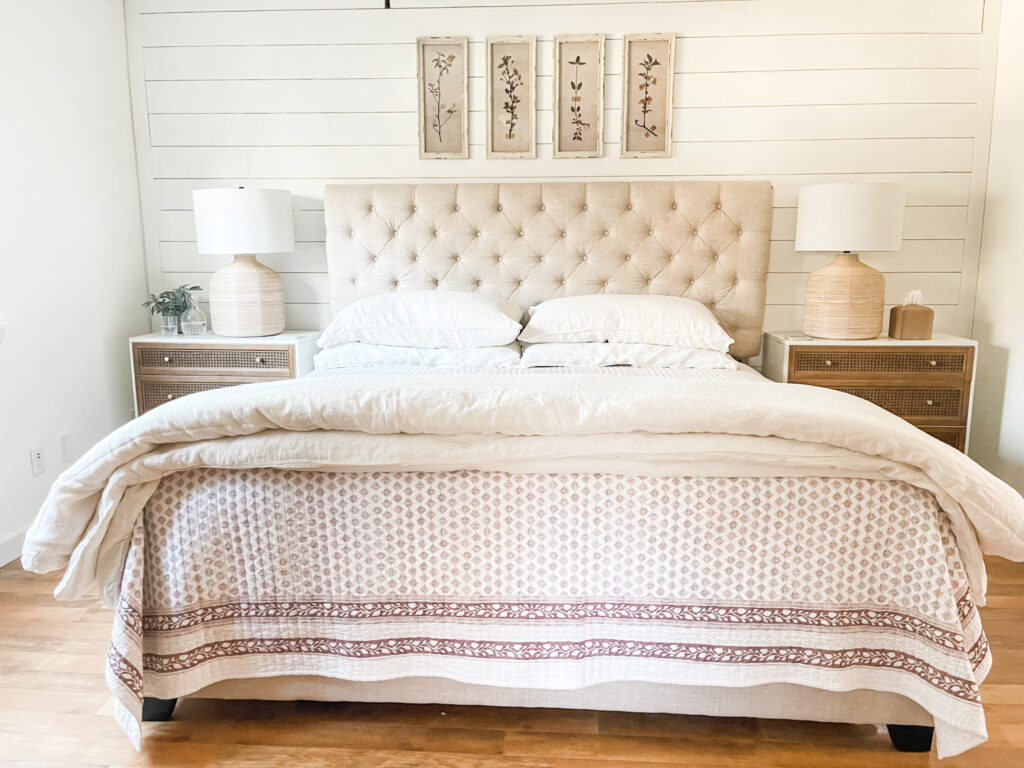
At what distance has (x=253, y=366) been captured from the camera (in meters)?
3.01

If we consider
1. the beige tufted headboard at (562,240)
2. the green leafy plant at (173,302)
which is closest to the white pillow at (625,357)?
the beige tufted headboard at (562,240)

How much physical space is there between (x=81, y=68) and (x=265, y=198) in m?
0.88

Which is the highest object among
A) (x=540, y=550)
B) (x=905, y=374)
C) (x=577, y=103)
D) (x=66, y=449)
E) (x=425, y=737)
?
(x=577, y=103)

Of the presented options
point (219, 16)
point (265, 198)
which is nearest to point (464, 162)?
point (265, 198)

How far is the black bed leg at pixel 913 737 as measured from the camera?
4.89ft

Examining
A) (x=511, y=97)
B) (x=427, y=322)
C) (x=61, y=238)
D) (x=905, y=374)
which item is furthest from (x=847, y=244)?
(x=61, y=238)

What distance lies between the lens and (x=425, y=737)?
1551 mm

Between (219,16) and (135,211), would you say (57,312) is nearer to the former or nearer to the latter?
(135,211)

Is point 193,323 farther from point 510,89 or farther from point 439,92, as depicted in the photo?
point 510,89

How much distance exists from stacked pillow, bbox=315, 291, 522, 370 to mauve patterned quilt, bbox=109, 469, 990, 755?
1.29 meters

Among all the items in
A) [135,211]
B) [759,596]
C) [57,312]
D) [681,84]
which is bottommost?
[759,596]

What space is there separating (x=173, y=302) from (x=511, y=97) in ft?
5.55

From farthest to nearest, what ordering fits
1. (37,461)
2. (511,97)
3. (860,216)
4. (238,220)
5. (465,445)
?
(511,97) → (238,220) → (860,216) → (37,461) → (465,445)

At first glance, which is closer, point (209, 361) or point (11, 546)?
point (11, 546)
